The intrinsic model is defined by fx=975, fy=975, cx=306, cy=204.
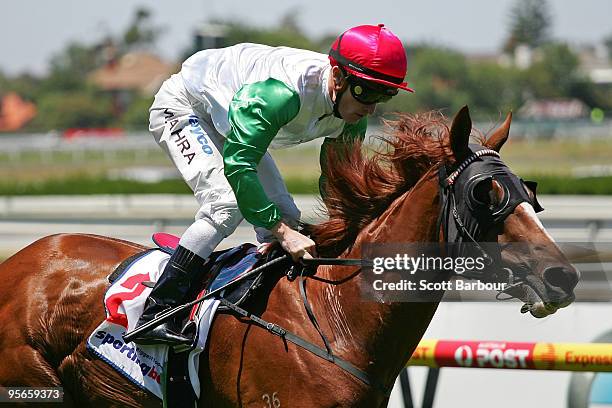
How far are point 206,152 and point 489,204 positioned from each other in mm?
1180

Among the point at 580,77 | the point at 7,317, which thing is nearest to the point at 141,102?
the point at 580,77

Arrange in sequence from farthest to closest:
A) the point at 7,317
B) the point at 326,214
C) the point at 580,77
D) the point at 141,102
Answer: the point at 141,102 < the point at 580,77 < the point at 7,317 < the point at 326,214

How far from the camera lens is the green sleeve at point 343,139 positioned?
12.2ft

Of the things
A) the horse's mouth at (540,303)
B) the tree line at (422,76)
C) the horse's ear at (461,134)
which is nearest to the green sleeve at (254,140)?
the horse's ear at (461,134)

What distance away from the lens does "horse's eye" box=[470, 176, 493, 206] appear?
10.5ft

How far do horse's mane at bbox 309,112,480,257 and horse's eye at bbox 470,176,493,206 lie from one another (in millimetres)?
205

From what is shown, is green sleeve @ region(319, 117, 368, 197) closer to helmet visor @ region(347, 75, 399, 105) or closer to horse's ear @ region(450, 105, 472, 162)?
helmet visor @ region(347, 75, 399, 105)

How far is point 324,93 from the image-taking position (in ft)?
11.7

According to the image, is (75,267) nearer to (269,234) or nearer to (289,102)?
(269,234)

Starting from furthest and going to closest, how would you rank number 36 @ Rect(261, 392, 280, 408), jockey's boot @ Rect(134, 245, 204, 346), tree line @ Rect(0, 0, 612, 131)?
1. tree line @ Rect(0, 0, 612, 131)
2. jockey's boot @ Rect(134, 245, 204, 346)
3. number 36 @ Rect(261, 392, 280, 408)

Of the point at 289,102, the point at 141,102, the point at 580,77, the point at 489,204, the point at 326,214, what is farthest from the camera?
the point at 141,102

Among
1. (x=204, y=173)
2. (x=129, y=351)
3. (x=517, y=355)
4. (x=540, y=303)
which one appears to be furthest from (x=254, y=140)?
(x=517, y=355)

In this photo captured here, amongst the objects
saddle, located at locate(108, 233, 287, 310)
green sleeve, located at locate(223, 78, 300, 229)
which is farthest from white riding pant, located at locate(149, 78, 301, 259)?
green sleeve, located at locate(223, 78, 300, 229)
